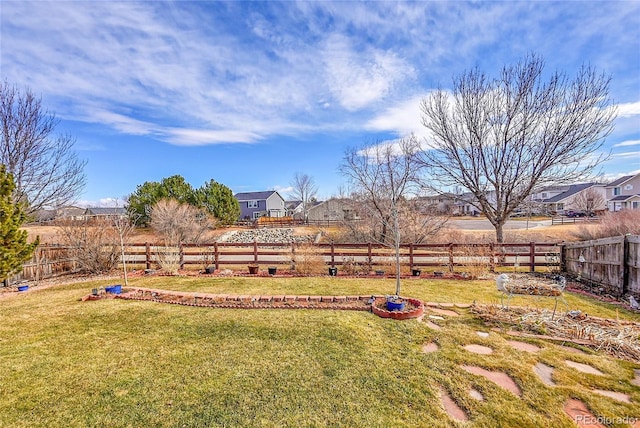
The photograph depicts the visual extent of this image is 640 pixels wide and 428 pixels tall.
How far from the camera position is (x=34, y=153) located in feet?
37.8

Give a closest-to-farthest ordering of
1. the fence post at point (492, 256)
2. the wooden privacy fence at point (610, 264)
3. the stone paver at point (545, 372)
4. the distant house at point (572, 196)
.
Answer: the stone paver at point (545, 372), the wooden privacy fence at point (610, 264), the fence post at point (492, 256), the distant house at point (572, 196)

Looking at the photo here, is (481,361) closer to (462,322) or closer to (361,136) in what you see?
(462,322)

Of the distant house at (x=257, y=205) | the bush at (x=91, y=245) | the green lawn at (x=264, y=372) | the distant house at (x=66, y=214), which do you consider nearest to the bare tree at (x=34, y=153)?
the distant house at (x=66, y=214)

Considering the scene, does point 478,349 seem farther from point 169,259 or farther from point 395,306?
point 169,259

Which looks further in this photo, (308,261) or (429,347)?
(308,261)

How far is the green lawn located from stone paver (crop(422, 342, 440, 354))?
10 centimetres

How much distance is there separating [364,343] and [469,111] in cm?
1292

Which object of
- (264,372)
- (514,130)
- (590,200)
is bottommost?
(264,372)

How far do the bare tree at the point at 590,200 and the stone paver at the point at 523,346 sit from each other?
156 ft

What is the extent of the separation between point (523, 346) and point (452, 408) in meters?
2.17

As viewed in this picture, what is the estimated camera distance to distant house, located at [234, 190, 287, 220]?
1746 inches

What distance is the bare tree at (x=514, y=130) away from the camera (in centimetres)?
1136

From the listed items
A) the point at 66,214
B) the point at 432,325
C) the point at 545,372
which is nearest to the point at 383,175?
the point at 432,325

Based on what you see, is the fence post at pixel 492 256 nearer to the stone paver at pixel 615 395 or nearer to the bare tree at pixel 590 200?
the stone paver at pixel 615 395
